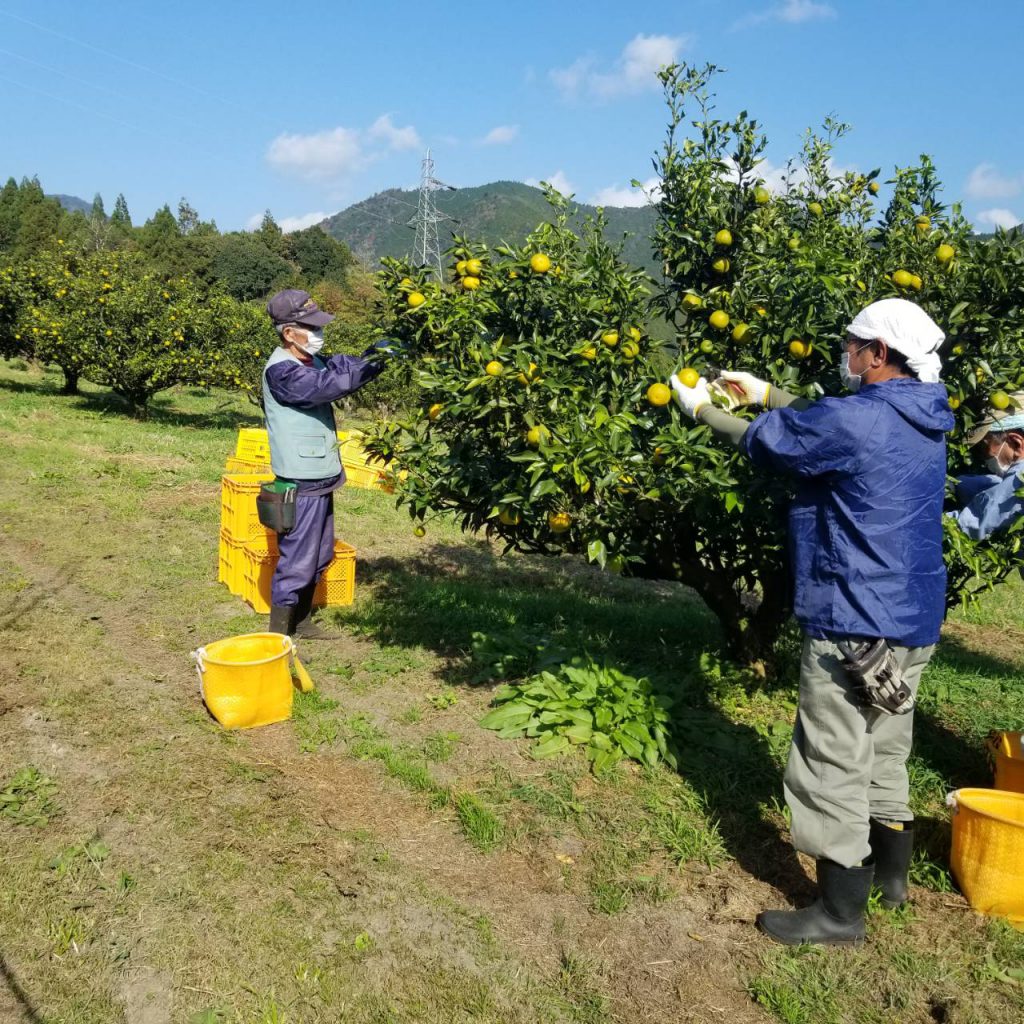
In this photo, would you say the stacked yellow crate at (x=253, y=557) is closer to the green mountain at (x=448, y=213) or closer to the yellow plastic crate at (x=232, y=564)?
the yellow plastic crate at (x=232, y=564)

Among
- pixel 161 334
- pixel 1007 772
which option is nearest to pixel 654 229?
pixel 1007 772

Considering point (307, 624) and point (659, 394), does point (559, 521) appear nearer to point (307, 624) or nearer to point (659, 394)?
point (659, 394)

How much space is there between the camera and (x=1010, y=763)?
143 inches

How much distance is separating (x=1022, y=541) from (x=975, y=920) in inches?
61.9

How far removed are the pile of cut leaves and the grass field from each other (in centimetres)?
12

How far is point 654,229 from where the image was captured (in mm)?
4234

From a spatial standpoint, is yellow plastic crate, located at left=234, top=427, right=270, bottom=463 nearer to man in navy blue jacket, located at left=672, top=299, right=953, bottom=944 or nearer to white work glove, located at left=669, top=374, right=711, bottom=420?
white work glove, located at left=669, top=374, right=711, bottom=420

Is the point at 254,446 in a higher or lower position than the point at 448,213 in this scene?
lower

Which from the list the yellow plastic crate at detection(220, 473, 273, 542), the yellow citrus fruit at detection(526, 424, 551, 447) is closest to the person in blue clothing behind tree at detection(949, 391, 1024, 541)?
the yellow citrus fruit at detection(526, 424, 551, 447)

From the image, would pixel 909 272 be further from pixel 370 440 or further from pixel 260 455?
pixel 260 455

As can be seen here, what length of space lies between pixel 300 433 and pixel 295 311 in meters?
0.76

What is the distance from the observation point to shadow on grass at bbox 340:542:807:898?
379cm

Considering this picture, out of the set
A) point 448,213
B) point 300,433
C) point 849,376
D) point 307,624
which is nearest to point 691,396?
point 849,376

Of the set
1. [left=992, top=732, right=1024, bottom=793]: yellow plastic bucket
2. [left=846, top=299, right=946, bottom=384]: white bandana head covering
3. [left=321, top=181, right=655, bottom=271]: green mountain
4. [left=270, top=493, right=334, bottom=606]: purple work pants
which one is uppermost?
[left=321, top=181, right=655, bottom=271]: green mountain
